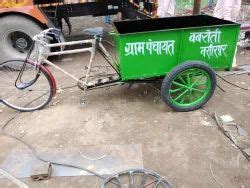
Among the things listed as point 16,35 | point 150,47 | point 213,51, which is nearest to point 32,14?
point 16,35

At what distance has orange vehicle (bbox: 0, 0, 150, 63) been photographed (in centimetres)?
545

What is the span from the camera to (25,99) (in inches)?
183

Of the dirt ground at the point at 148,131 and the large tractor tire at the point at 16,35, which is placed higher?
the large tractor tire at the point at 16,35

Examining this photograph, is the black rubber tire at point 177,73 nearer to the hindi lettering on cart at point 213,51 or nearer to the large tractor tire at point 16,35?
the hindi lettering on cart at point 213,51

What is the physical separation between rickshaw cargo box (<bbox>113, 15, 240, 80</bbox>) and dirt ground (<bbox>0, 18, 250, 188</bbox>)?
0.62 meters

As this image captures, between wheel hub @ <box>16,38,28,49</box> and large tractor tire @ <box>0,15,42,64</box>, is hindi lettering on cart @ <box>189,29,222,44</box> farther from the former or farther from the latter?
wheel hub @ <box>16,38,28,49</box>

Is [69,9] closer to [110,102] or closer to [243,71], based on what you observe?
[110,102]

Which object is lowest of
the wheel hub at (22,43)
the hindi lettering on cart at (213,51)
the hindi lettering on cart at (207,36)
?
the wheel hub at (22,43)

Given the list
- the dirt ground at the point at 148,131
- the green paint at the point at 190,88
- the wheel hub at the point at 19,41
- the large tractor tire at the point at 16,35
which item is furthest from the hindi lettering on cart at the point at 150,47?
the wheel hub at the point at 19,41

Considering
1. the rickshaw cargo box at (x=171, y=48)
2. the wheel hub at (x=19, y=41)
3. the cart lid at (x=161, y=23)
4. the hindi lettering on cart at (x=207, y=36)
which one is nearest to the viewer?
the rickshaw cargo box at (x=171, y=48)

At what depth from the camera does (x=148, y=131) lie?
3.78 m

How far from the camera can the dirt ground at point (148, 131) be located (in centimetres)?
307

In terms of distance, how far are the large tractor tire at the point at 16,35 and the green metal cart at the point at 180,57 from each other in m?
2.40

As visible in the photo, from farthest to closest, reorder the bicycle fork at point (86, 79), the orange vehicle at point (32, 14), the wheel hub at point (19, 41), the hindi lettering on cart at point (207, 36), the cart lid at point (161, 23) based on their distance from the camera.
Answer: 1. the wheel hub at point (19, 41)
2. the orange vehicle at point (32, 14)
3. the cart lid at point (161, 23)
4. the bicycle fork at point (86, 79)
5. the hindi lettering on cart at point (207, 36)
